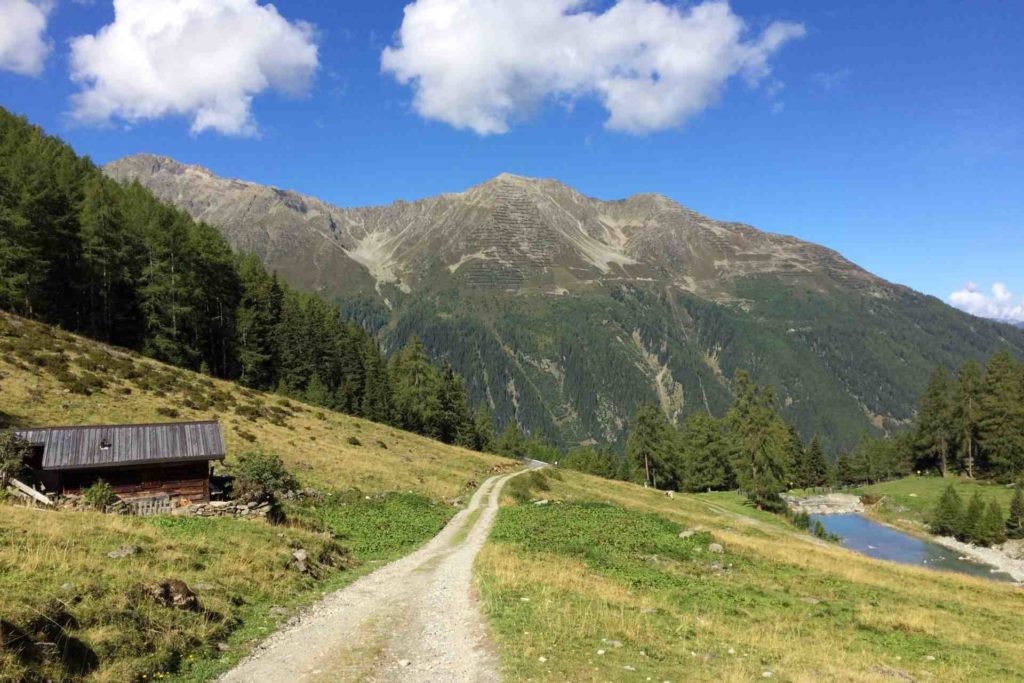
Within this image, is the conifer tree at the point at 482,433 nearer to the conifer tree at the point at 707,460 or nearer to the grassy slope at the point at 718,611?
the conifer tree at the point at 707,460

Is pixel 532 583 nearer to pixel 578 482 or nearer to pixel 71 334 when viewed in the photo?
pixel 578 482

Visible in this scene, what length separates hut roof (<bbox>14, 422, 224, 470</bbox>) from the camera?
26328mm

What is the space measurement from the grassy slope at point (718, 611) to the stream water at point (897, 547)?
35188 millimetres

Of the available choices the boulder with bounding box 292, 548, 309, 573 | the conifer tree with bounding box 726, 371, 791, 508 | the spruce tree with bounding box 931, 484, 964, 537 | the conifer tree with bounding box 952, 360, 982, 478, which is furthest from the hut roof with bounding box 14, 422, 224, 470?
the conifer tree with bounding box 952, 360, 982, 478

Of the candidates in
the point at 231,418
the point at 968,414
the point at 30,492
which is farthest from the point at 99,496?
the point at 968,414

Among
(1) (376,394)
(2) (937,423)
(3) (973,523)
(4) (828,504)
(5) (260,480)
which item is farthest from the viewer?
(2) (937,423)

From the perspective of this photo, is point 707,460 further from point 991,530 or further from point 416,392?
point 416,392

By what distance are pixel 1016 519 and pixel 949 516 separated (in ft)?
23.0

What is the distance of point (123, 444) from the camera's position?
28000mm

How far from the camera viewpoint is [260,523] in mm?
25125

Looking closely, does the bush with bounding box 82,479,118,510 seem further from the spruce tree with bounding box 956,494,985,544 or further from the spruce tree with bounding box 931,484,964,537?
the spruce tree with bounding box 931,484,964,537

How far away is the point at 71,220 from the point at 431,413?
2153 inches

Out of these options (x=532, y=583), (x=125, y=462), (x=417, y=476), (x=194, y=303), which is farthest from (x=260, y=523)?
(x=194, y=303)

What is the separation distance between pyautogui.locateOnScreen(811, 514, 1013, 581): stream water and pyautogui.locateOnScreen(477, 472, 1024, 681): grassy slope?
35188mm
